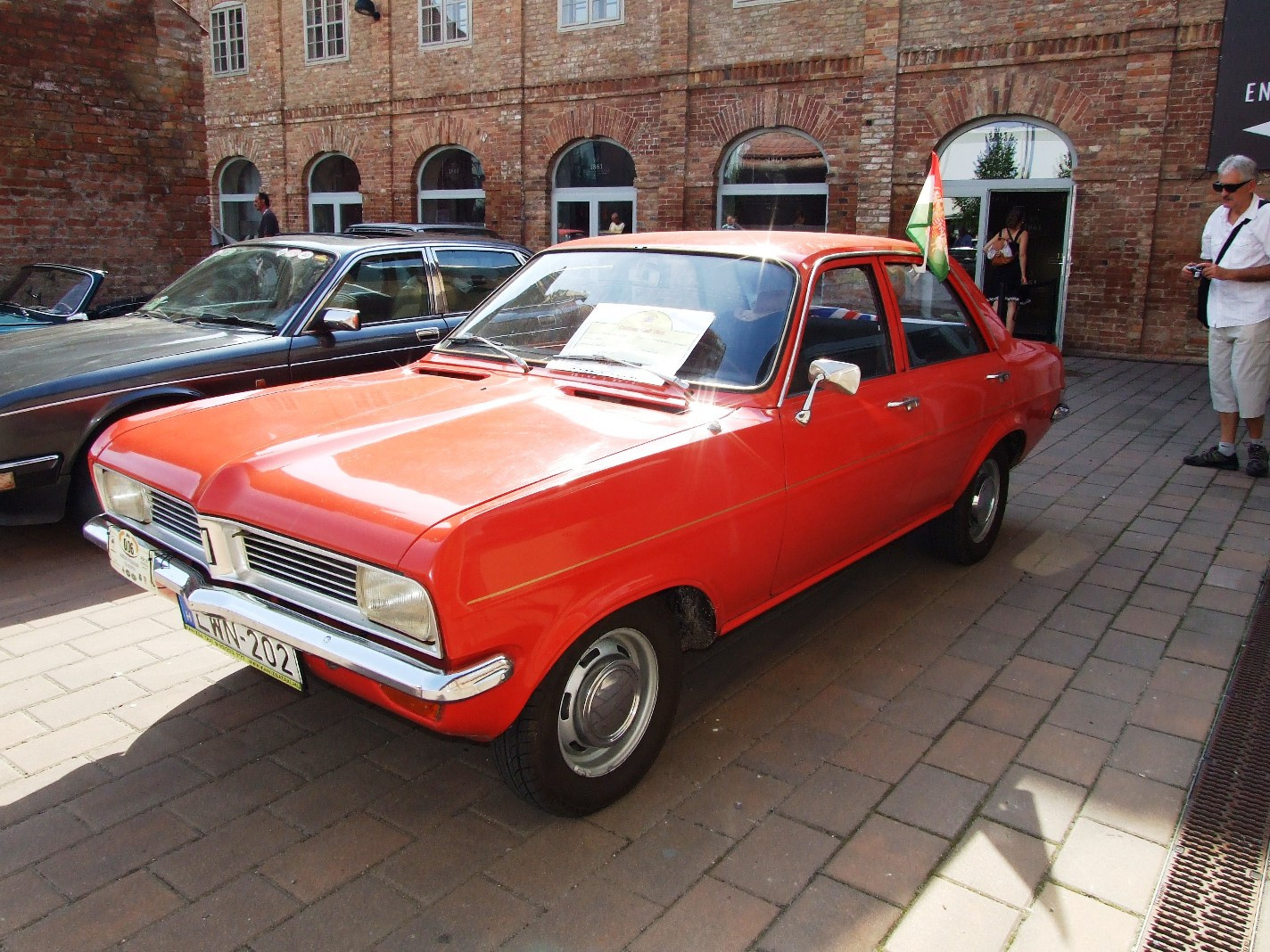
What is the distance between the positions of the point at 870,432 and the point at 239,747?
2.66m

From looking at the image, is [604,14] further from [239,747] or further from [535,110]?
[239,747]

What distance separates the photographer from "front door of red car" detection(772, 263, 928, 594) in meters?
3.55

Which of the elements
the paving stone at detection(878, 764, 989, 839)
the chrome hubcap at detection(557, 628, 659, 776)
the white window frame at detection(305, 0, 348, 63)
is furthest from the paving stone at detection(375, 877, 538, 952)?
the white window frame at detection(305, 0, 348, 63)

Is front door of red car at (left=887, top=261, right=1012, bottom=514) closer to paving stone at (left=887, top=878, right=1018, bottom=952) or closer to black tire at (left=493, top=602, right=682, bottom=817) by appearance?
black tire at (left=493, top=602, right=682, bottom=817)

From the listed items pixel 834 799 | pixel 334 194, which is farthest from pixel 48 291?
pixel 334 194

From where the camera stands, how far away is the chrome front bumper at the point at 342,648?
243cm

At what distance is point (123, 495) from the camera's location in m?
3.42

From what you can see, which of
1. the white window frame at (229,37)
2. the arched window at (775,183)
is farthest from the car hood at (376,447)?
the white window frame at (229,37)

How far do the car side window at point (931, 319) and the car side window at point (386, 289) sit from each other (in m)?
3.44

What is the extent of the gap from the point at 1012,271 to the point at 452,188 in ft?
34.2

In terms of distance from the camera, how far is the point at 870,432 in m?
3.90

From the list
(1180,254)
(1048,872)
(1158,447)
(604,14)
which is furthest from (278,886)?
(604,14)

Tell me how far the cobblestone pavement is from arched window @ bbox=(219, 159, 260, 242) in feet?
61.1

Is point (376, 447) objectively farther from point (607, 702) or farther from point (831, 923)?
point (831, 923)
